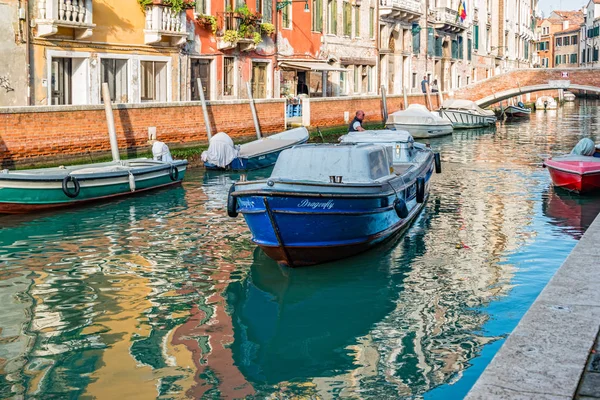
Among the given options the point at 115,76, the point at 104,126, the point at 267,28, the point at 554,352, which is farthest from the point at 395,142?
the point at 267,28

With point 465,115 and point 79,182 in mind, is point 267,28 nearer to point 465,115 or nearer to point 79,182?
point 465,115

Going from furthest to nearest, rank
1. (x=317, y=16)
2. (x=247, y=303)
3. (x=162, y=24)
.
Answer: (x=317, y=16) → (x=162, y=24) → (x=247, y=303)

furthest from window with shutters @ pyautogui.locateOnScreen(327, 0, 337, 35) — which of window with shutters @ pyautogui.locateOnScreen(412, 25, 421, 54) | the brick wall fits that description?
the brick wall

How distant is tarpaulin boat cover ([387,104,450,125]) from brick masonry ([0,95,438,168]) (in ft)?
17.1

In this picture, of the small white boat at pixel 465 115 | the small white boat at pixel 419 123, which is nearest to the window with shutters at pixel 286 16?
the small white boat at pixel 419 123

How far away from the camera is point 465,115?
34.8 meters

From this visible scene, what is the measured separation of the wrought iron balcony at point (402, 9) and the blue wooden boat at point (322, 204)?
1038 inches

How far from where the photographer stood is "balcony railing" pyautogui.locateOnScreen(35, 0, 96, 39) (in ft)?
59.5

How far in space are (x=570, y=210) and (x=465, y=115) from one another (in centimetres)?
2109

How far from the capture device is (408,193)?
12.1 meters

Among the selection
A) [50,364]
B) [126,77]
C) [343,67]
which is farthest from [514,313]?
[343,67]

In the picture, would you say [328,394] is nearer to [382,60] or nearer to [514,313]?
[514,313]

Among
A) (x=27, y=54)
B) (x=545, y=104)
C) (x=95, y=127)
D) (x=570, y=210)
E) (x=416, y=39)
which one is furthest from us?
(x=545, y=104)

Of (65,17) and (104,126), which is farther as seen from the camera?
(65,17)
